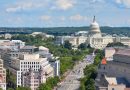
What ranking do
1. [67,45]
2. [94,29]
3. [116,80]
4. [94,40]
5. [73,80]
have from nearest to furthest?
[116,80] < [73,80] < [67,45] < [94,40] < [94,29]

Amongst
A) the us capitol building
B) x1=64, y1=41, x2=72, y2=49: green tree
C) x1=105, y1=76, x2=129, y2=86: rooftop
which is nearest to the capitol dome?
the us capitol building

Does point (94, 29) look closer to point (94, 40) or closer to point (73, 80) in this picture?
point (94, 40)

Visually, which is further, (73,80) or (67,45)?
(67,45)

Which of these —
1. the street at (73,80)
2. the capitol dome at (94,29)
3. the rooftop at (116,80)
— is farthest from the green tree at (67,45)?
the rooftop at (116,80)

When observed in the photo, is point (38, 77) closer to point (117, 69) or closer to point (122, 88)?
point (117, 69)

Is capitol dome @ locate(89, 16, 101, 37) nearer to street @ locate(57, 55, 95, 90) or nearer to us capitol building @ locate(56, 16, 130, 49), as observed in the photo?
us capitol building @ locate(56, 16, 130, 49)

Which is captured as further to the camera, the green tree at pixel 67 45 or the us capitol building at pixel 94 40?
the us capitol building at pixel 94 40

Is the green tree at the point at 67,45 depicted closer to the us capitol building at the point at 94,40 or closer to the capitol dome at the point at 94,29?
the us capitol building at the point at 94,40

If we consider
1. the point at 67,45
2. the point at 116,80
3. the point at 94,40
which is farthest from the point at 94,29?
the point at 116,80

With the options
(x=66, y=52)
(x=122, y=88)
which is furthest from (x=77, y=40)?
(x=122, y=88)


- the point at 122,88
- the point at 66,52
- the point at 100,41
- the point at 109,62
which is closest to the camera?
the point at 122,88

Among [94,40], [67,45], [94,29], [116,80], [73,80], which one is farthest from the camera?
[94,29]
